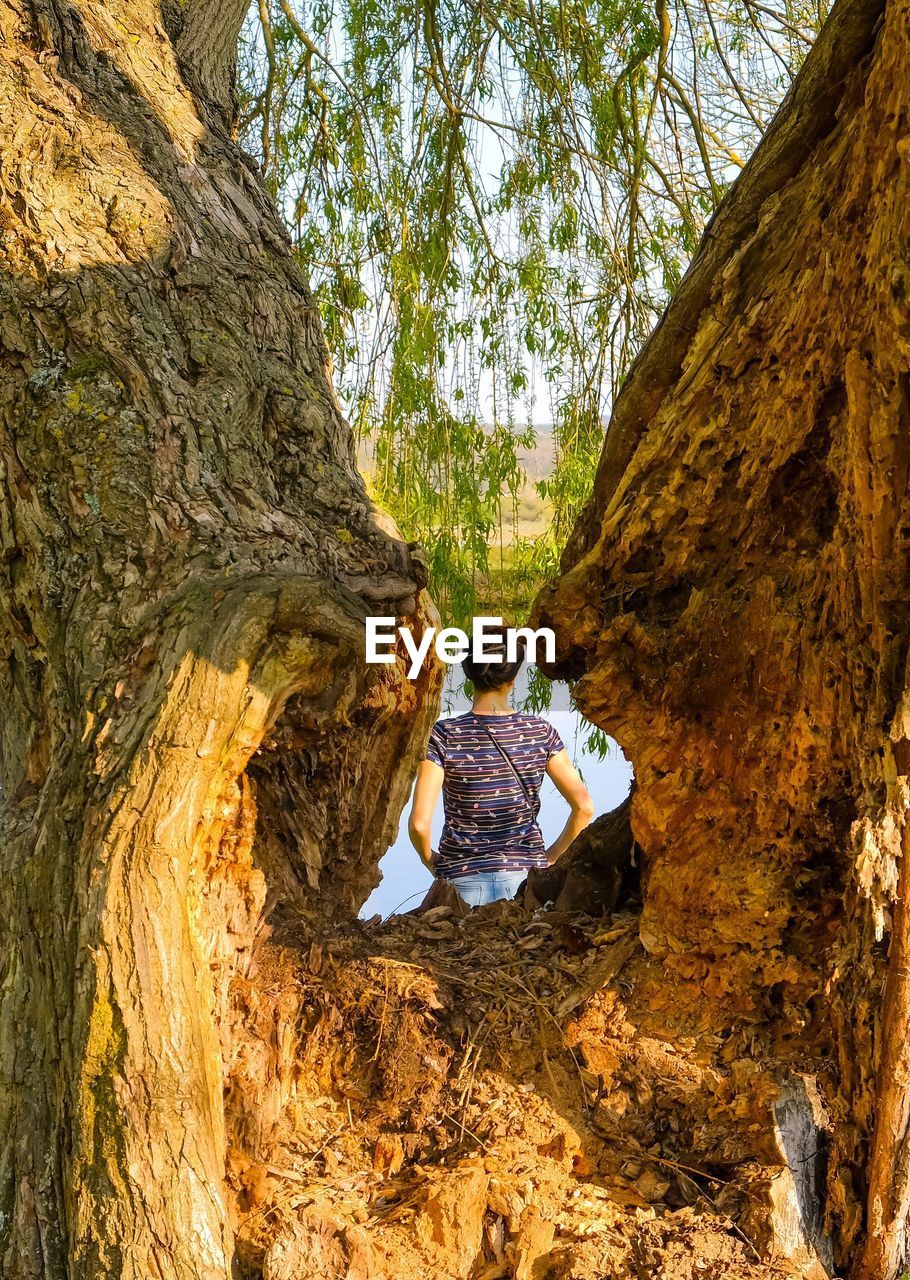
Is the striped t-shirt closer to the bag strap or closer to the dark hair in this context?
the bag strap

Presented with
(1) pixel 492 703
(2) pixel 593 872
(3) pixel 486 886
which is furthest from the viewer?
(1) pixel 492 703

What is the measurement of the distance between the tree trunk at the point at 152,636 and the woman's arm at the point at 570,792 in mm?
745

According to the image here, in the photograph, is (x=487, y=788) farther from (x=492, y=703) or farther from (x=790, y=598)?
(x=790, y=598)

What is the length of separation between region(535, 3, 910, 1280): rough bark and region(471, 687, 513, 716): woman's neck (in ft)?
2.73

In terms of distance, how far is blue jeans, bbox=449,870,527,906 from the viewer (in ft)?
12.2

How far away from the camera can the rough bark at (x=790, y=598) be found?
231 cm

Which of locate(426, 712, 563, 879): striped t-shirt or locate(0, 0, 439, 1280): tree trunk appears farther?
locate(426, 712, 563, 879): striped t-shirt

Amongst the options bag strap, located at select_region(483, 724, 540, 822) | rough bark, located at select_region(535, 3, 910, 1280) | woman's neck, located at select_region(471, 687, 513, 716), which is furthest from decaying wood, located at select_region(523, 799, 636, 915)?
woman's neck, located at select_region(471, 687, 513, 716)

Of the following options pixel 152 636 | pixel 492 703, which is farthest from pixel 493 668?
pixel 152 636

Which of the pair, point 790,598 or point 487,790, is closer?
point 790,598

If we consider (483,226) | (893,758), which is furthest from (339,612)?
(483,226)

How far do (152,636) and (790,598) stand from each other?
4.54 feet

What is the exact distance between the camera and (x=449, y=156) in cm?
514

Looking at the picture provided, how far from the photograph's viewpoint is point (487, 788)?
377 cm
